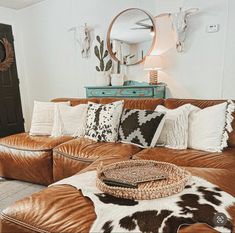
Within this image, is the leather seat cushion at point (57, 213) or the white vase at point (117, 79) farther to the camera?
the white vase at point (117, 79)

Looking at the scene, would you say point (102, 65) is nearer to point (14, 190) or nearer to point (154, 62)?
point (154, 62)

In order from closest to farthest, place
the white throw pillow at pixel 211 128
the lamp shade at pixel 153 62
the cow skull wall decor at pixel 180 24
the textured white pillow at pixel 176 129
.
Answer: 1. the white throw pillow at pixel 211 128
2. the textured white pillow at pixel 176 129
3. the cow skull wall decor at pixel 180 24
4. the lamp shade at pixel 153 62

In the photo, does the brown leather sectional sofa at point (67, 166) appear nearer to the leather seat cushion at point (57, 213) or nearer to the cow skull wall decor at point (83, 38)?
the leather seat cushion at point (57, 213)

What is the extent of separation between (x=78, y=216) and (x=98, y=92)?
2.60 metres

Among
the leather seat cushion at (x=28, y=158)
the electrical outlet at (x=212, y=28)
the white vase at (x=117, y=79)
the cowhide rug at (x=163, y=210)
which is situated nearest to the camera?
the cowhide rug at (x=163, y=210)

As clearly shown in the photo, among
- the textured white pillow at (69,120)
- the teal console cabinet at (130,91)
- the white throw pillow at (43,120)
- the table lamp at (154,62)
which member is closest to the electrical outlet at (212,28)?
the table lamp at (154,62)

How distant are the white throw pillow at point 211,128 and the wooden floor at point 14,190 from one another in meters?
1.56

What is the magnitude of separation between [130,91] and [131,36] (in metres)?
0.90

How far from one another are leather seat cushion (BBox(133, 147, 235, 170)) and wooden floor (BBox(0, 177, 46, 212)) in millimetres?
1156

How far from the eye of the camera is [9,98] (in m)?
4.38

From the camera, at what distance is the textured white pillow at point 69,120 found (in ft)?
7.96

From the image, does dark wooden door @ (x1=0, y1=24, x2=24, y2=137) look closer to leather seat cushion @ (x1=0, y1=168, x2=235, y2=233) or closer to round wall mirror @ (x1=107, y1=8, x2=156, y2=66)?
round wall mirror @ (x1=107, y1=8, x2=156, y2=66)

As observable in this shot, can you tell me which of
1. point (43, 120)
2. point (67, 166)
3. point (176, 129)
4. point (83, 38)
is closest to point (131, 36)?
point (83, 38)

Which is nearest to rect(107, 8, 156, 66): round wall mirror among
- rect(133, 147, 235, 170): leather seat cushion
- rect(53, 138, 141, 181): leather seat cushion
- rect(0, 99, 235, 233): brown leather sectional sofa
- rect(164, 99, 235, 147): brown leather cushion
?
rect(0, 99, 235, 233): brown leather sectional sofa
